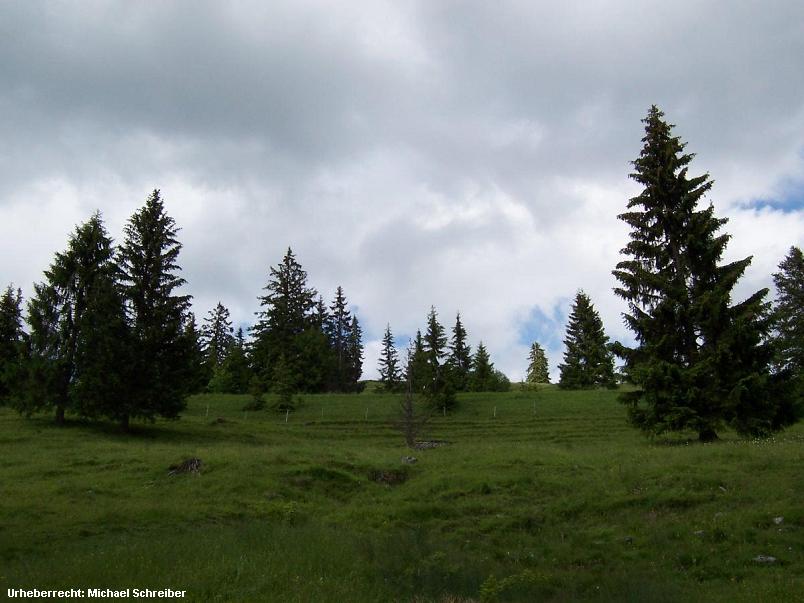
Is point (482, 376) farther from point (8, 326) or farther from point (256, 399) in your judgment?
point (8, 326)

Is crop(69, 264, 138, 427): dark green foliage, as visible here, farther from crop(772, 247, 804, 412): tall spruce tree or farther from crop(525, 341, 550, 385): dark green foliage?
crop(525, 341, 550, 385): dark green foliage

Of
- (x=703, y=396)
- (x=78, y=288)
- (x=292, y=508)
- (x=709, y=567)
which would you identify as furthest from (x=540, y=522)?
(x=78, y=288)

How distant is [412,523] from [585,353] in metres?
63.7

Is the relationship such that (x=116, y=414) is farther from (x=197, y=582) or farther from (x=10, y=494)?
(x=197, y=582)

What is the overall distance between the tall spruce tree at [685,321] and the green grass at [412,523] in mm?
2475

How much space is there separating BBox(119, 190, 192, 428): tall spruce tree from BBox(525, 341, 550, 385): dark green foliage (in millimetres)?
78914

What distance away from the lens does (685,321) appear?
25.9 metres

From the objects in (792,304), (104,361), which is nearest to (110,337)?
(104,361)

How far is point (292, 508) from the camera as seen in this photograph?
1778 centimetres

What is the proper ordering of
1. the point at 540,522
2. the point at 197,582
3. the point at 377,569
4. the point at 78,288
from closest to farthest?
the point at 197,582
the point at 377,569
the point at 540,522
the point at 78,288

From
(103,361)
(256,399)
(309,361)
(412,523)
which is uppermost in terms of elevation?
(309,361)

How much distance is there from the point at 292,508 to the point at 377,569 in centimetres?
771

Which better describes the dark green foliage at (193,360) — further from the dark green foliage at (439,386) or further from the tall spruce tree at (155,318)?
the dark green foliage at (439,386)

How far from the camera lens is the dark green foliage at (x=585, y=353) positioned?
7156 centimetres
